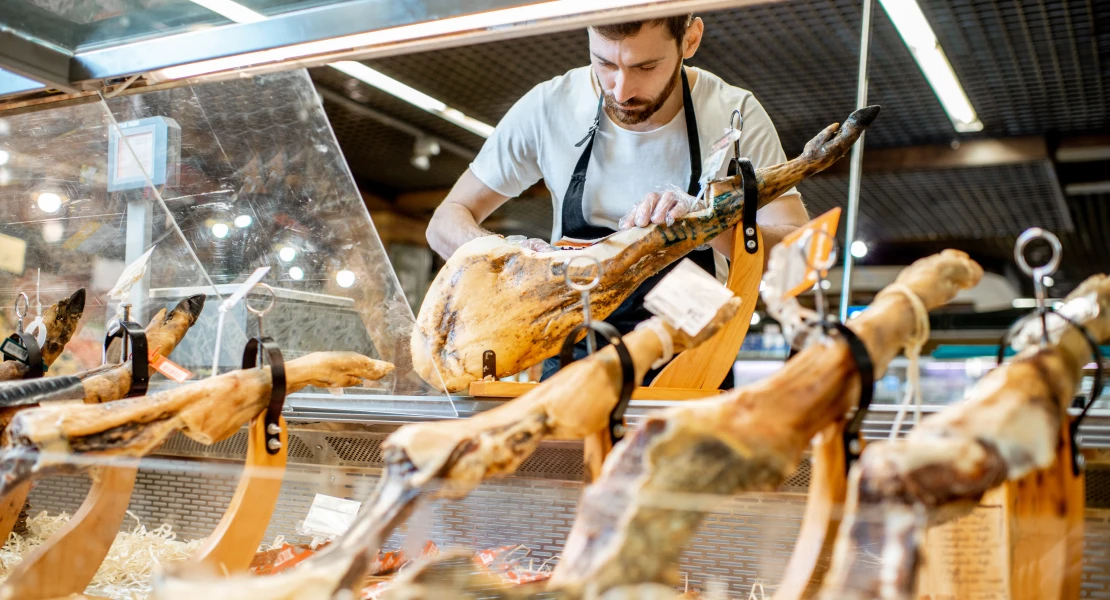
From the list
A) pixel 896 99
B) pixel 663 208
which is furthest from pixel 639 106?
pixel 896 99

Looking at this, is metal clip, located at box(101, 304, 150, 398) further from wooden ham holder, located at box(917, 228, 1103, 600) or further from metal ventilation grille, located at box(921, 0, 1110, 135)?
metal ventilation grille, located at box(921, 0, 1110, 135)

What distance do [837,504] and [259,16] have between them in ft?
3.80

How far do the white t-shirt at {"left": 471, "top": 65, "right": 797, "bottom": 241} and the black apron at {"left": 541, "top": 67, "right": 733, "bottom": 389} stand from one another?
0.02 m

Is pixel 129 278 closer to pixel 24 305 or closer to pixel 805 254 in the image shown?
pixel 24 305

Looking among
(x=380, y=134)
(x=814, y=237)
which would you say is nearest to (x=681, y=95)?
(x=814, y=237)

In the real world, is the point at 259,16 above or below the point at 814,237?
above

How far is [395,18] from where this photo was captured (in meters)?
1.28

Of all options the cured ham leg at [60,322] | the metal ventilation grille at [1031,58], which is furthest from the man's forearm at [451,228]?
the metal ventilation grille at [1031,58]

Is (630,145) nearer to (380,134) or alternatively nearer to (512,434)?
(512,434)

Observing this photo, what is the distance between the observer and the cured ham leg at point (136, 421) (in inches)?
40.0

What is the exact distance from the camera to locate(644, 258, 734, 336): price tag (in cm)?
99

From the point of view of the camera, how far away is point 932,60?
167 inches

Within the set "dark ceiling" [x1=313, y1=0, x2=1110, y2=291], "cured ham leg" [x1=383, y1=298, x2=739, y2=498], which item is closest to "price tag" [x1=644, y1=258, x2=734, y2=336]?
"cured ham leg" [x1=383, y1=298, x2=739, y2=498]

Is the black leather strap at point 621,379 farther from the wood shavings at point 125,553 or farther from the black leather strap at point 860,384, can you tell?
the wood shavings at point 125,553
